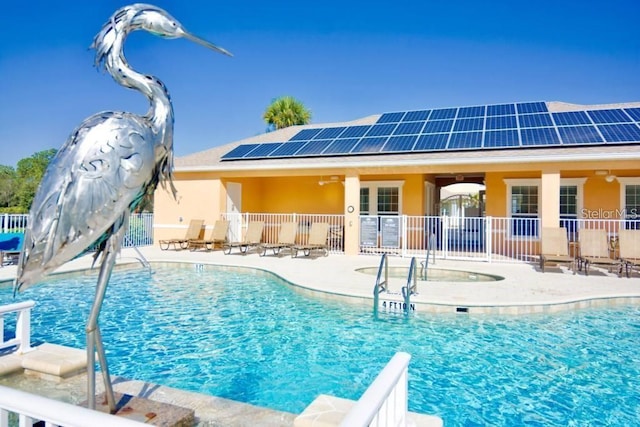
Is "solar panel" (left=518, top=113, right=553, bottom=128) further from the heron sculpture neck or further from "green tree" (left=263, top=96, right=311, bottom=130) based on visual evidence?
"green tree" (left=263, top=96, right=311, bottom=130)

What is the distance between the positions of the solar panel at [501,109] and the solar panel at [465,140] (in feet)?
11.3

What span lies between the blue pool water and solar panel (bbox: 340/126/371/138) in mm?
11284

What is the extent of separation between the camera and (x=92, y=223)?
110 inches

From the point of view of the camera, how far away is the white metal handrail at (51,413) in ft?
5.81

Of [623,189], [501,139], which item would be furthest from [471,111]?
[623,189]

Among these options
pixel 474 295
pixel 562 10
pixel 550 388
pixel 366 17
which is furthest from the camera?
pixel 366 17

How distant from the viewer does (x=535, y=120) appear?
1698cm

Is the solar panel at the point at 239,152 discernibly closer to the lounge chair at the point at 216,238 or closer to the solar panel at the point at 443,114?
the lounge chair at the point at 216,238

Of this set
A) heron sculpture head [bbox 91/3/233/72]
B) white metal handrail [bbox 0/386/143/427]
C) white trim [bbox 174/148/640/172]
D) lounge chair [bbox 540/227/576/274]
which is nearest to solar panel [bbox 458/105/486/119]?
white trim [bbox 174/148/640/172]

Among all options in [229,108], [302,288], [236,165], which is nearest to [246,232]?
[236,165]

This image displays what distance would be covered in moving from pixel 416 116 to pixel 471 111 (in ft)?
8.86

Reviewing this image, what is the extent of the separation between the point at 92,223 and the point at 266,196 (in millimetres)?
18898

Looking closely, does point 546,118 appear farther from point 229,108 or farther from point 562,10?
point 229,108

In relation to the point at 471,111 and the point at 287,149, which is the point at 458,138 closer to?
the point at 471,111
